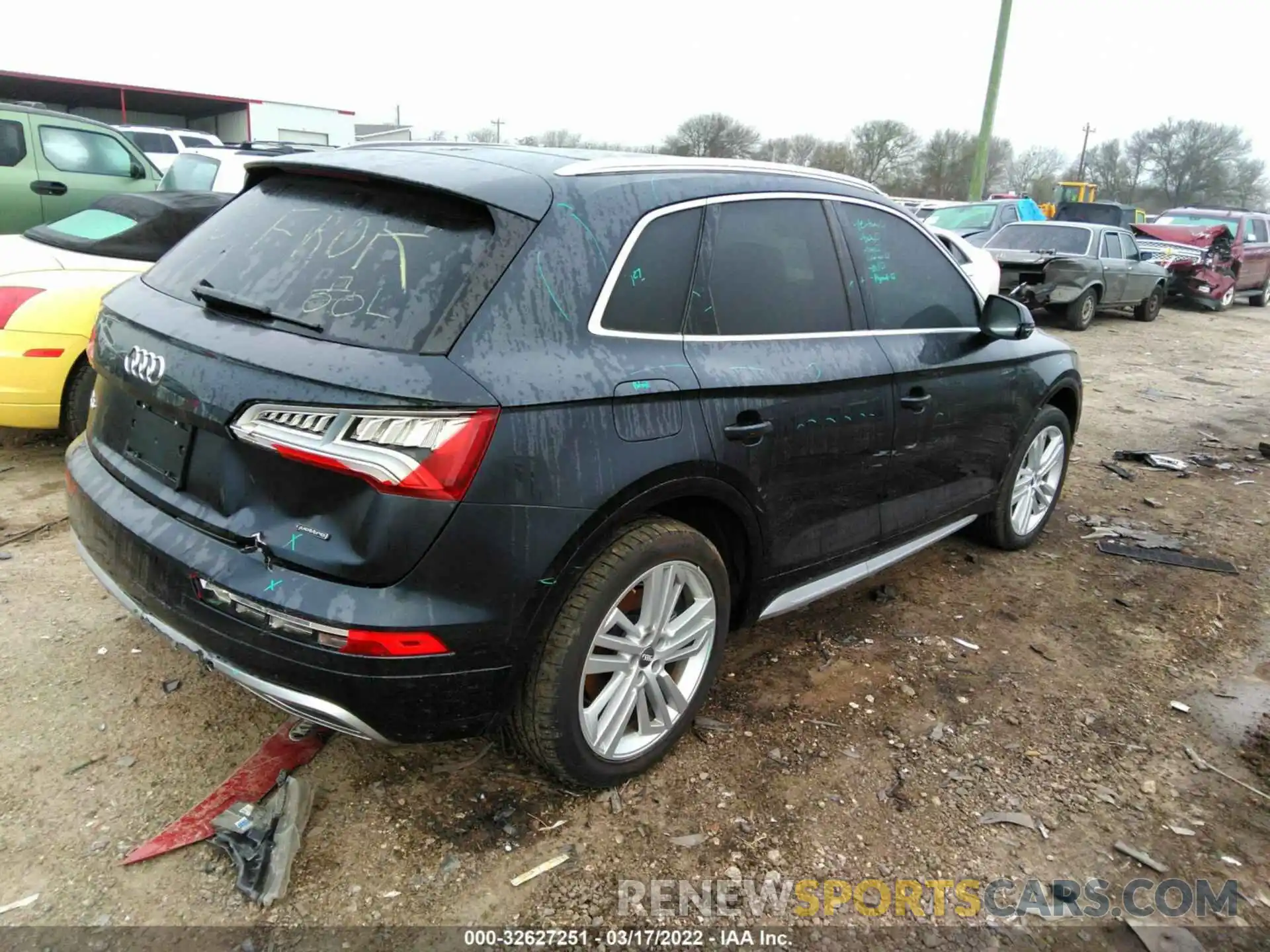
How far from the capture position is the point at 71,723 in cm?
285

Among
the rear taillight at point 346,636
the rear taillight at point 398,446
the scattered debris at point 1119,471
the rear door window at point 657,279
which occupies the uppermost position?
the rear door window at point 657,279

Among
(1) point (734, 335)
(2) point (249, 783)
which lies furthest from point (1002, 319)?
(2) point (249, 783)

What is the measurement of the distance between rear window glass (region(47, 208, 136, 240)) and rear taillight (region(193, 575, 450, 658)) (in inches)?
180

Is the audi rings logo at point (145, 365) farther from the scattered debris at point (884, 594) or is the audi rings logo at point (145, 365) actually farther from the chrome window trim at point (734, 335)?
the scattered debris at point (884, 594)

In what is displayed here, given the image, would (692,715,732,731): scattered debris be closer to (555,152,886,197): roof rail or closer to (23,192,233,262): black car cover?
(555,152,886,197): roof rail

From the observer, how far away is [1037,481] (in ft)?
15.5

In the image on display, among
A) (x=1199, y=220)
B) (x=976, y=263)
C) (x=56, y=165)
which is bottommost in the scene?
(x=976, y=263)

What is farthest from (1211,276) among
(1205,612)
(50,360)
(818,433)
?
(50,360)

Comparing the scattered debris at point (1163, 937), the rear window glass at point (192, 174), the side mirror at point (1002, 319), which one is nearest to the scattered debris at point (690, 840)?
the scattered debris at point (1163, 937)

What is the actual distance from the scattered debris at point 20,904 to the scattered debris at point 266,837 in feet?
1.32

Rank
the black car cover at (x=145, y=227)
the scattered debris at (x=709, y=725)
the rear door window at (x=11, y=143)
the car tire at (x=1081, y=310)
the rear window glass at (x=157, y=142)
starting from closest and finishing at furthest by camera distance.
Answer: the scattered debris at (x=709, y=725) → the black car cover at (x=145, y=227) → the rear door window at (x=11, y=143) → the car tire at (x=1081, y=310) → the rear window glass at (x=157, y=142)

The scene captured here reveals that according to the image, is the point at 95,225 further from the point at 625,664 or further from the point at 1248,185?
the point at 1248,185

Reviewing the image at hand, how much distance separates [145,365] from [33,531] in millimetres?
2333

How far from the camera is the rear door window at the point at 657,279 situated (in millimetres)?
2467
